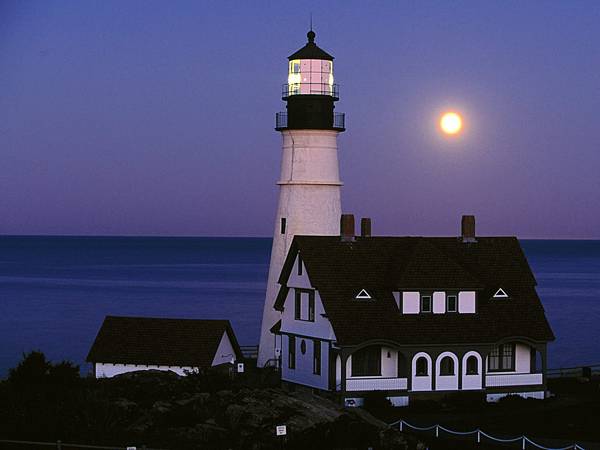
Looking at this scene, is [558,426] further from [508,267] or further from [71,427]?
[71,427]

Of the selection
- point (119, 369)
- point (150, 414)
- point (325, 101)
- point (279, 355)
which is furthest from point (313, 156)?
point (150, 414)

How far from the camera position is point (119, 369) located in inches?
1790

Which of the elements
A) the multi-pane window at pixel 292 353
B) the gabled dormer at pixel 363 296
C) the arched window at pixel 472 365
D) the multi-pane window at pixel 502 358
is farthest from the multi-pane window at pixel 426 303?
the multi-pane window at pixel 292 353

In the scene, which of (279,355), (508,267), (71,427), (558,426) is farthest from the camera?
(279,355)

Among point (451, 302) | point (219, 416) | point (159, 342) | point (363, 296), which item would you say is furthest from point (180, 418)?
point (159, 342)

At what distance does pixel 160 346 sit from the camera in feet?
149

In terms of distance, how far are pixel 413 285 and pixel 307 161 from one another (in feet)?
29.2

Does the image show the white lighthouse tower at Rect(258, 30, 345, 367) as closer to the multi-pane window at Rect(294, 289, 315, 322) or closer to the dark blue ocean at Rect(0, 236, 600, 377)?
the multi-pane window at Rect(294, 289, 315, 322)

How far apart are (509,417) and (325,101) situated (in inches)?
613

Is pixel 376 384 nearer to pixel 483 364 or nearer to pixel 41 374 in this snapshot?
pixel 483 364

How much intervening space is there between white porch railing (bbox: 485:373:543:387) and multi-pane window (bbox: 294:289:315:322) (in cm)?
612

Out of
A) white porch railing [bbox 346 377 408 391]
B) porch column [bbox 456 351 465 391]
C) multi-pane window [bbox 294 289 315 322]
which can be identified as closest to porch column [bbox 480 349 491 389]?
porch column [bbox 456 351 465 391]

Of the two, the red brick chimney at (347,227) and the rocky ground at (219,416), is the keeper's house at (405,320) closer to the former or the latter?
the red brick chimney at (347,227)

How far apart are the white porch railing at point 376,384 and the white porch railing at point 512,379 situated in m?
3.08
